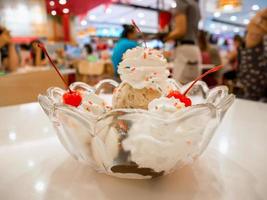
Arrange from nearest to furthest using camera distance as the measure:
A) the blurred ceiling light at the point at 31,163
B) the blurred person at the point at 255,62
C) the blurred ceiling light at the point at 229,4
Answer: the blurred ceiling light at the point at 31,163, the blurred person at the point at 255,62, the blurred ceiling light at the point at 229,4

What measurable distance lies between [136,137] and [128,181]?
88mm

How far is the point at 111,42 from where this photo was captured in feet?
26.1

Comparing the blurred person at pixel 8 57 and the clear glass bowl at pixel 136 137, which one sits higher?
the blurred person at pixel 8 57

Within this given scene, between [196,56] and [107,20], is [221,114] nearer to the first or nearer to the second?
[196,56]

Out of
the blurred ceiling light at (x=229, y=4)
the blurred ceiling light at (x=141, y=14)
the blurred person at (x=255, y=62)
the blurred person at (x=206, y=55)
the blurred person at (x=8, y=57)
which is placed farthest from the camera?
the blurred ceiling light at (x=141, y=14)

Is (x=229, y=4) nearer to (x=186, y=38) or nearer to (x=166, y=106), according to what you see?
(x=186, y=38)

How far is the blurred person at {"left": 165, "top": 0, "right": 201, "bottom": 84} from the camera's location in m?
2.23

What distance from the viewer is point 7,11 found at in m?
4.48

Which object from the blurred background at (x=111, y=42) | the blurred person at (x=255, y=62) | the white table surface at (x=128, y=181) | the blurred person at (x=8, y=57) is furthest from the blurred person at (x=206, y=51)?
the white table surface at (x=128, y=181)

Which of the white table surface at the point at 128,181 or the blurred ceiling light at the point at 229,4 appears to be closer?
the white table surface at the point at 128,181

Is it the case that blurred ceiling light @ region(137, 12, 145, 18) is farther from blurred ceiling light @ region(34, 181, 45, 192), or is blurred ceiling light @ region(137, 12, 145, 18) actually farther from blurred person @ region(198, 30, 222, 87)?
blurred ceiling light @ region(34, 181, 45, 192)

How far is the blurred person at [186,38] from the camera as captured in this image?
2232mm

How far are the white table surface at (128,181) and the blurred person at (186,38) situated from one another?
1637 millimetres

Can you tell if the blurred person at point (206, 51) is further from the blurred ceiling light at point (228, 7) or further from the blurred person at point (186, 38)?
the blurred person at point (186, 38)
